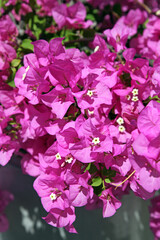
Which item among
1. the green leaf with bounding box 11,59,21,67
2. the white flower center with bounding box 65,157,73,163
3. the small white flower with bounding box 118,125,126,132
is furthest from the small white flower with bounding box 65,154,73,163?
the green leaf with bounding box 11,59,21,67

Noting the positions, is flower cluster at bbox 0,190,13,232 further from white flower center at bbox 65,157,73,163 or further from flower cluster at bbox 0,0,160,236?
white flower center at bbox 65,157,73,163

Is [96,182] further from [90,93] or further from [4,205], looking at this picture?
[4,205]

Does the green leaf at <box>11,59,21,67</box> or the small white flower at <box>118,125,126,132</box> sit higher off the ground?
the green leaf at <box>11,59,21,67</box>

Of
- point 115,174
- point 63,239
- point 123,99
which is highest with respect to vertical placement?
point 123,99

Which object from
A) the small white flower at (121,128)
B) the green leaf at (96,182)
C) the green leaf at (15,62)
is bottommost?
the green leaf at (96,182)

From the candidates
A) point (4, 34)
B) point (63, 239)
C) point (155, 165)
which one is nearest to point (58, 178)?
point (155, 165)

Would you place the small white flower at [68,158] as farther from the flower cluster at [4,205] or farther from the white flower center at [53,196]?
the flower cluster at [4,205]

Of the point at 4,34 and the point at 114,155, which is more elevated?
the point at 4,34

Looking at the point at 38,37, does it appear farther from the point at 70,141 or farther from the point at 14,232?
the point at 14,232

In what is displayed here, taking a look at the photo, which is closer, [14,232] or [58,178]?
[58,178]

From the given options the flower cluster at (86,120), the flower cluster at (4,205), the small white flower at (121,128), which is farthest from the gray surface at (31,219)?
the small white flower at (121,128)

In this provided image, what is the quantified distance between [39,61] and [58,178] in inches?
9.4

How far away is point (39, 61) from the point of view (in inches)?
21.5

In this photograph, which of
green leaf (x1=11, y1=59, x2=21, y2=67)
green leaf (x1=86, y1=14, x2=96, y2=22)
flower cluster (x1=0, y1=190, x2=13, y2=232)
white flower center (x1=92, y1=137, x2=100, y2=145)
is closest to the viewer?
white flower center (x1=92, y1=137, x2=100, y2=145)
